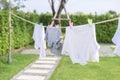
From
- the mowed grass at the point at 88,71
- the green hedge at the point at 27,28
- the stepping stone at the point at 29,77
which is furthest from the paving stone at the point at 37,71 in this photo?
the green hedge at the point at 27,28

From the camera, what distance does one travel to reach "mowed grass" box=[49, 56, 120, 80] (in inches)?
290

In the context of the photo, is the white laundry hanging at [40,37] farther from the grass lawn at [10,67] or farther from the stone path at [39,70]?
the grass lawn at [10,67]

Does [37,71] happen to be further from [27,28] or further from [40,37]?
[27,28]

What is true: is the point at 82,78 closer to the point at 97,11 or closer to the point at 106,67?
the point at 106,67

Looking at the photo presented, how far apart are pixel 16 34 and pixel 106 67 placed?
480cm

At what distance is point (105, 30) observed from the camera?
18.3 meters

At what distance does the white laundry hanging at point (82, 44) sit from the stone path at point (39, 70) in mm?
1904

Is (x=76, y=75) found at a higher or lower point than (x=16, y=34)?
lower

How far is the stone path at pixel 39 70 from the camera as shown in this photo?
737 cm

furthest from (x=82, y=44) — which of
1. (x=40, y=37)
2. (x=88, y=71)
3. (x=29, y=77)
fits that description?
(x=88, y=71)

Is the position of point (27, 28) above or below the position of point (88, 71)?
above

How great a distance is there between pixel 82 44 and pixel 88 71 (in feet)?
9.29

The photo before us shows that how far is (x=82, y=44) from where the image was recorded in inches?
215

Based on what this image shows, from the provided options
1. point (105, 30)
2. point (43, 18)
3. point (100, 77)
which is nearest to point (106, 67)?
point (100, 77)
